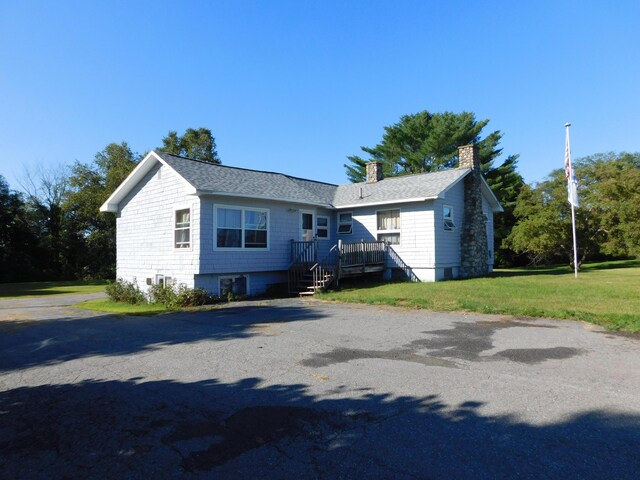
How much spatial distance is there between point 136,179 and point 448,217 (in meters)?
14.1

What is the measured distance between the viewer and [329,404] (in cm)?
456

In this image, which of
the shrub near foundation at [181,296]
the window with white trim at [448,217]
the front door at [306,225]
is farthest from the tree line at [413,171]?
the shrub near foundation at [181,296]

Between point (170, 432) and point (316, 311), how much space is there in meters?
7.75

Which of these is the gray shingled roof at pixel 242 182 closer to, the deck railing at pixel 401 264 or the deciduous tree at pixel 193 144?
the deck railing at pixel 401 264

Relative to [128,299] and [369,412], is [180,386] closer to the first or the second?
[369,412]

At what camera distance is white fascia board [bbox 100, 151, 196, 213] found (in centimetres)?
1587

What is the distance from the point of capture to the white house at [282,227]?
15.3 metres

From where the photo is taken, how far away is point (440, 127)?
42.8 meters

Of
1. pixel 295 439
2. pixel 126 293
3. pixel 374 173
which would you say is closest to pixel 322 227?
pixel 374 173

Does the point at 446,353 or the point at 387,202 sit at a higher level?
the point at 387,202

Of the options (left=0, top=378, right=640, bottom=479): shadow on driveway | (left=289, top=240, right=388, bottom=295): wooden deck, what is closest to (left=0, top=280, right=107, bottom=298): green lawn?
(left=289, top=240, right=388, bottom=295): wooden deck

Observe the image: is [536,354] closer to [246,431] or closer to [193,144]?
[246,431]

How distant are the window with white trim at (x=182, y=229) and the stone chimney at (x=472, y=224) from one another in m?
12.9

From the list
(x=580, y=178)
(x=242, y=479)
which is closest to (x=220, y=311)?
(x=242, y=479)
